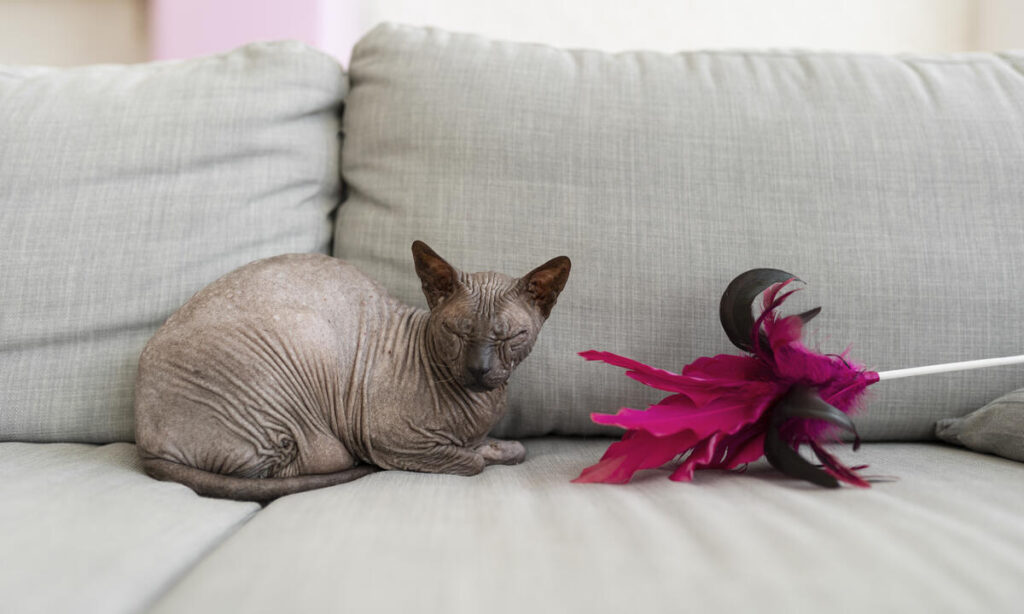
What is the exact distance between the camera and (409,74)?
1.31 metres

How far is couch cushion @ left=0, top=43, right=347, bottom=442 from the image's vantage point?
3.82 feet

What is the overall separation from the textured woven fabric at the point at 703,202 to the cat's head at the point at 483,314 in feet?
0.68

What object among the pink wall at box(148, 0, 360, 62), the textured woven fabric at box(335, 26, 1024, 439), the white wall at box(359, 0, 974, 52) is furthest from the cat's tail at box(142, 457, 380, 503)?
the white wall at box(359, 0, 974, 52)

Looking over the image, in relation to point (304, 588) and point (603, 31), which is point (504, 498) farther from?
point (603, 31)

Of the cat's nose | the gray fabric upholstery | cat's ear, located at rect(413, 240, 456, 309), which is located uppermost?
cat's ear, located at rect(413, 240, 456, 309)

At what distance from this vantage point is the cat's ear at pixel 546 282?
0.96 metres

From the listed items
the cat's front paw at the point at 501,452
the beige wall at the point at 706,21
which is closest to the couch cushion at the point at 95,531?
the cat's front paw at the point at 501,452

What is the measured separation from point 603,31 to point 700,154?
2.85 ft

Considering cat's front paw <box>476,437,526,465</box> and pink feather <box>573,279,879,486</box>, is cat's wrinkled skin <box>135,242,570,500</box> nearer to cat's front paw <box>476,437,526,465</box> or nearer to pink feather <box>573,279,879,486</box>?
cat's front paw <box>476,437,526,465</box>

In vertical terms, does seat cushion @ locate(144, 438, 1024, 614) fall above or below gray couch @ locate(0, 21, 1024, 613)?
below

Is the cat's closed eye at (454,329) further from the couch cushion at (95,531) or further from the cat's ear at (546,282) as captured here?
the couch cushion at (95,531)

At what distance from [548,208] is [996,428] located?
793 millimetres

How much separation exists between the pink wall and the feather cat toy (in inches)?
55.5

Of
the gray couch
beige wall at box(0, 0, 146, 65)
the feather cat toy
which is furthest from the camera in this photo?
beige wall at box(0, 0, 146, 65)
